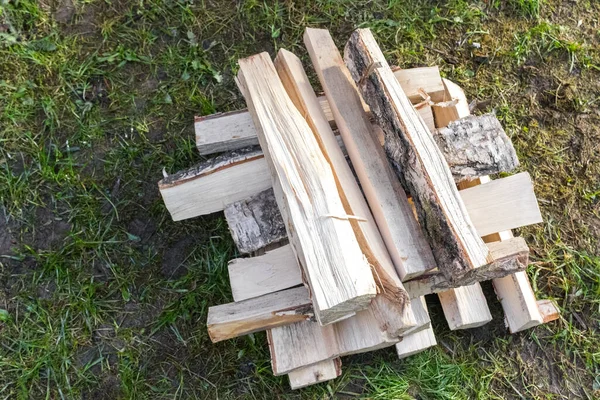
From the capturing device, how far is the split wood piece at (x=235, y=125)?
275cm

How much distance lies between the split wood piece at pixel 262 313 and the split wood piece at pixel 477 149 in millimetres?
939

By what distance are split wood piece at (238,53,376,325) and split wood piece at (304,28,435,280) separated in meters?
0.19

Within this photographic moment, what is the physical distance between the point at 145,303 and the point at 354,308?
4.27 feet

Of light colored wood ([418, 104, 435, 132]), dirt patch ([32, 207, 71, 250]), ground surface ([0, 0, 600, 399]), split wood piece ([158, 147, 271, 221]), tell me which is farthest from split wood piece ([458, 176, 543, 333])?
dirt patch ([32, 207, 71, 250])

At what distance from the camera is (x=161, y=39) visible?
332cm

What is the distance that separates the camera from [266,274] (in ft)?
8.32

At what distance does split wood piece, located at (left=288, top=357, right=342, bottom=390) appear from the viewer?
8.60 ft

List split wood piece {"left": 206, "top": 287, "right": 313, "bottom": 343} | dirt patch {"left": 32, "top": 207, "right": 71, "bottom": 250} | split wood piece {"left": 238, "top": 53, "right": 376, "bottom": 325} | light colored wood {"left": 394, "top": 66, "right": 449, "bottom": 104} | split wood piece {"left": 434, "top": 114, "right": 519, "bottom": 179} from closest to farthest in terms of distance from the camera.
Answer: split wood piece {"left": 238, "top": 53, "right": 376, "bottom": 325} < split wood piece {"left": 434, "top": 114, "right": 519, "bottom": 179} < split wood piece {"left": 206, "top": 287, "right": 313, "bottom": 343} < light colored wood {"left": 394, "top": 66, "right": 449, "bottom": 104} < dirt patch {"left": 32, "top": 207, "right": 71, "bottom": 250}

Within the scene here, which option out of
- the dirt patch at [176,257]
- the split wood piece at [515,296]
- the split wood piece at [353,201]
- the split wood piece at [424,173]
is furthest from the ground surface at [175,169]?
the split wood piece at [424,173]

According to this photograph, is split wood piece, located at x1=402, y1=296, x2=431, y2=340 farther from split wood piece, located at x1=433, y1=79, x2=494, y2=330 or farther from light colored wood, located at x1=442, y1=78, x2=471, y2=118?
light colored wood, located at x1=442, y1=78, x2=471, y2=118

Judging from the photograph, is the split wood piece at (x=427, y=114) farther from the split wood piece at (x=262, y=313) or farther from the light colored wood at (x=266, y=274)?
the split wood piece at (x=262, y=313)

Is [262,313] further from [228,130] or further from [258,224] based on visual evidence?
[228,130]

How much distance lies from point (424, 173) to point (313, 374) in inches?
46.8

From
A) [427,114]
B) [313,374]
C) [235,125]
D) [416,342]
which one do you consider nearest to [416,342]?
[416,342]
